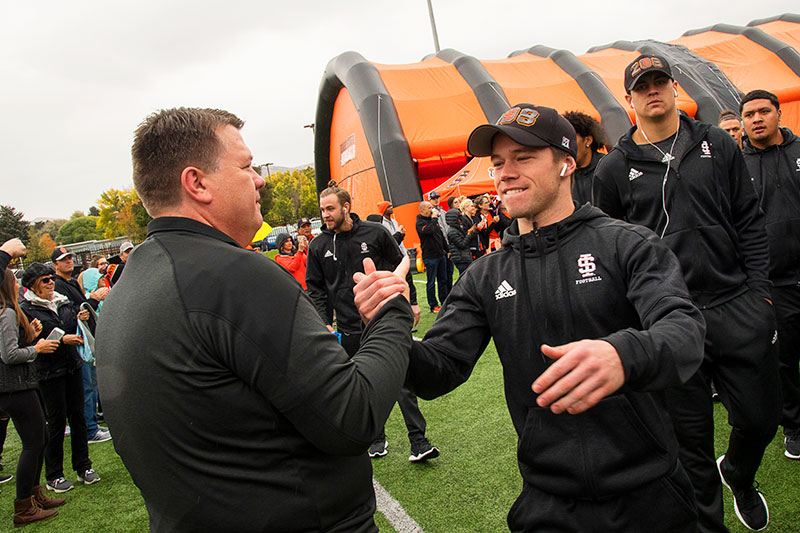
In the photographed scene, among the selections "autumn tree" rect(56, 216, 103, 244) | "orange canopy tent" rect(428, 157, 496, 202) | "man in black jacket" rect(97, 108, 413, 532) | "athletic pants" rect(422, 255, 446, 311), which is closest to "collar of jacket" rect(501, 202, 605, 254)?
"man in black jacket" rect(97, 108, 413, 532)

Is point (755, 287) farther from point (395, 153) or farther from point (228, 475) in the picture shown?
point (395, 153)

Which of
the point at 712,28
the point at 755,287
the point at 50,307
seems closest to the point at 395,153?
the point at 50,307

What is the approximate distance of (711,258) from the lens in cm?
289

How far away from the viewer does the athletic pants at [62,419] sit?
5.10 m

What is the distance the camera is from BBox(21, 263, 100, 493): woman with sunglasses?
5082mm

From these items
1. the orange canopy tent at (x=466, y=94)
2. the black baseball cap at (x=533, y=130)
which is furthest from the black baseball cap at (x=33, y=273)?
the orange canopy tent at (x=466, y=94)

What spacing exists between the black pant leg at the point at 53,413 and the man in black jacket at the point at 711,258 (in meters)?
5.31

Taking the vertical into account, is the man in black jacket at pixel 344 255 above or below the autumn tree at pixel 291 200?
above

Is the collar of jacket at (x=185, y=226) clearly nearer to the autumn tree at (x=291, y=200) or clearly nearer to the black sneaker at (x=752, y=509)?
the black sneaker at (x=752, y=509)

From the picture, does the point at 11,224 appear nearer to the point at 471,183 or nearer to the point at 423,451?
the point at 471,183

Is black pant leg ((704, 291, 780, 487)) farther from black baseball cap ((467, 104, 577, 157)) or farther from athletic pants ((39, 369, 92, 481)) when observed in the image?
athletic pants ((39, 369, 92, 481))

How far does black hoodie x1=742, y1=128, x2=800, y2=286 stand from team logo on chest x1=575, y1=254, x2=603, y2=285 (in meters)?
3.11

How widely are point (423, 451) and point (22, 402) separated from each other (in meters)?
3.52

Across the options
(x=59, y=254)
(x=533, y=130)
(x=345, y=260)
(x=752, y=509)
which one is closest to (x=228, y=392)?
(x=533, y=130)
